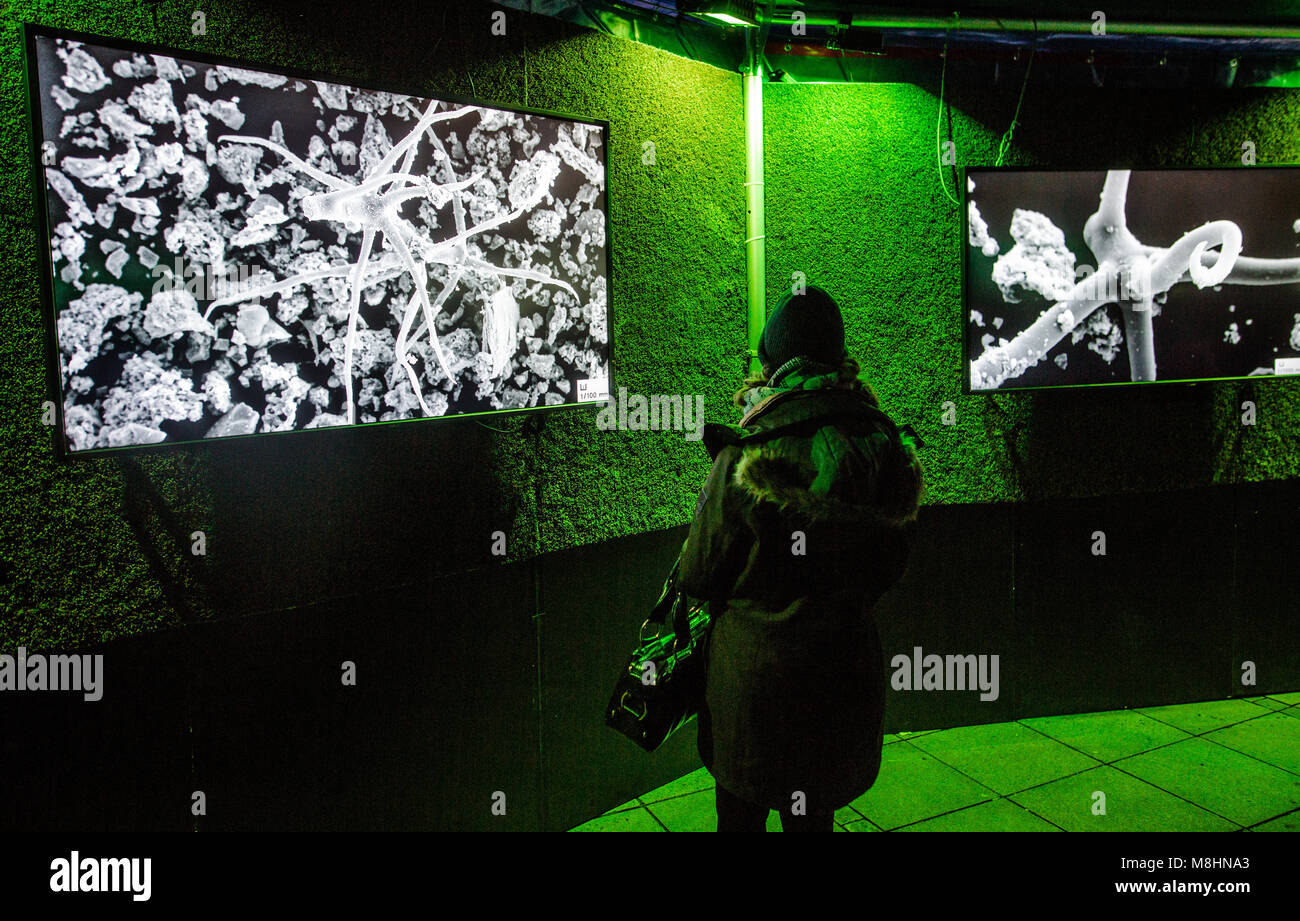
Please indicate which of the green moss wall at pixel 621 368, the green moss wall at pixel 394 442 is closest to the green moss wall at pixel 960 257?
the green moss wall at pixel 621 368

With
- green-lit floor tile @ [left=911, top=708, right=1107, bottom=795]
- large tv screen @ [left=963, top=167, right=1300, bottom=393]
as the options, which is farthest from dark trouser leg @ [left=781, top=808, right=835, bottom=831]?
large tv screen @ [left=963, top=167, right=1300, bottom=393]

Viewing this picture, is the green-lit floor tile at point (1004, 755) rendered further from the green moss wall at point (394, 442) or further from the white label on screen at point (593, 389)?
the white label on screen at point (593, 389)

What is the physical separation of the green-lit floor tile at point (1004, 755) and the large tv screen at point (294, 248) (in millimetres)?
2405

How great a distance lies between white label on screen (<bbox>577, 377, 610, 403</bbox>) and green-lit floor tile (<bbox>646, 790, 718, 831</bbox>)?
1620 millimetres

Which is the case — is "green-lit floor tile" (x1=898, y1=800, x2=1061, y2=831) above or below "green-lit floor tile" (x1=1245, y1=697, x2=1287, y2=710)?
below

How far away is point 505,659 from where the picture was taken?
285 centimetres

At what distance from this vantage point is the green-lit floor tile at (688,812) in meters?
3.08

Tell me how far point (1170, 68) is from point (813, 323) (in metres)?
3.16

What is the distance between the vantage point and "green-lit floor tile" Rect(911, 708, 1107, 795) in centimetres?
340

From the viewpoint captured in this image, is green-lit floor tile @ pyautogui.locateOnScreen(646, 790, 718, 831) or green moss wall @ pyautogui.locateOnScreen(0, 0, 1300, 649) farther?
green-lit floor tile @ pyautogui.locateOnScreen(646, 790, 718, 831)

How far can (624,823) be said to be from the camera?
3107mm

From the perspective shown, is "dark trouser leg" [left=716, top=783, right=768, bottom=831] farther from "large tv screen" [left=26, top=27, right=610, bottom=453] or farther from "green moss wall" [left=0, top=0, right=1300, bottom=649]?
"large tv screen" [left=26, top=27, right=610, bottom=453]

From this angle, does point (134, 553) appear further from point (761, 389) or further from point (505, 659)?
point (761, 389)

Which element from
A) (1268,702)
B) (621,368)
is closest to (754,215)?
(621,368)
